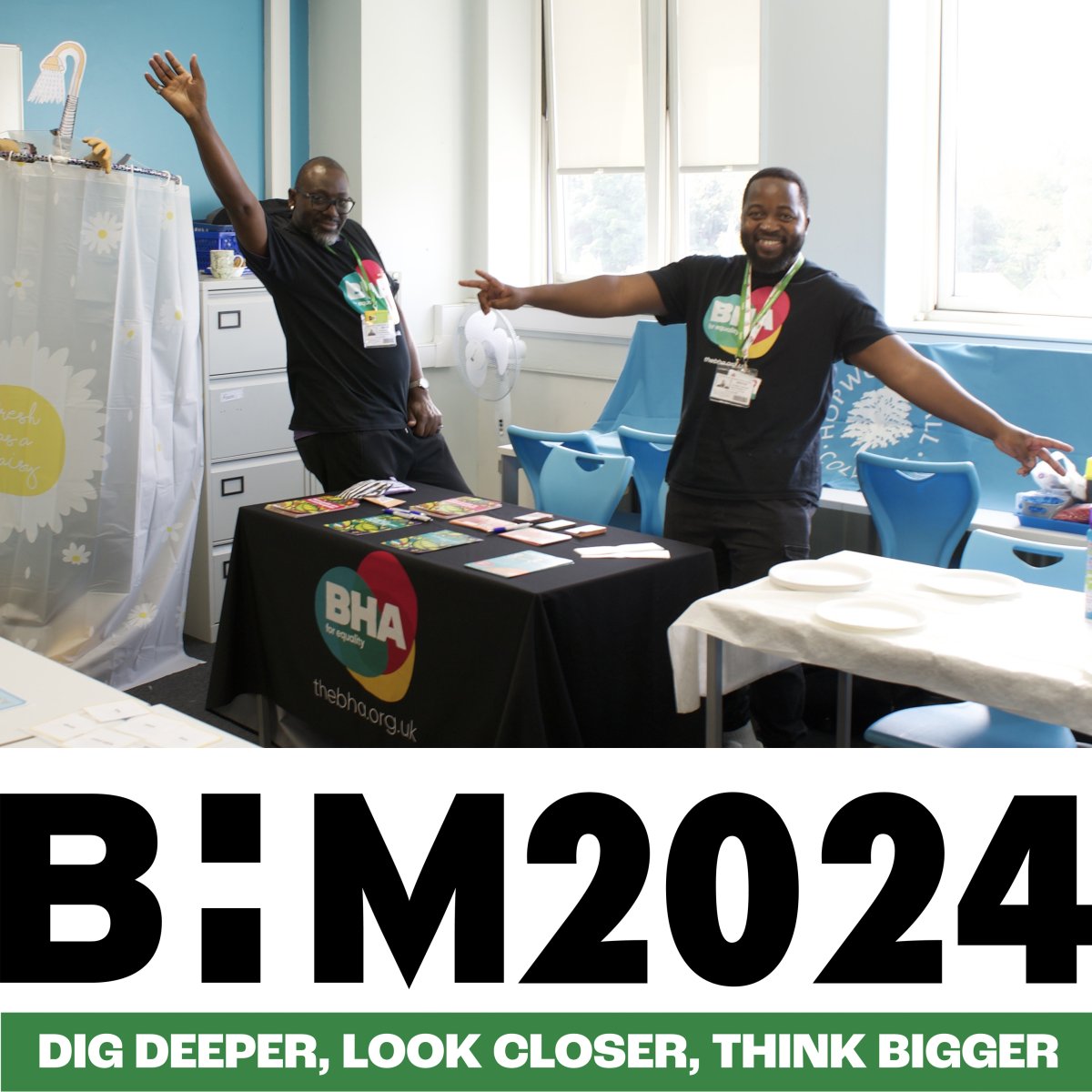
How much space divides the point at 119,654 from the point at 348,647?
154 centimetres

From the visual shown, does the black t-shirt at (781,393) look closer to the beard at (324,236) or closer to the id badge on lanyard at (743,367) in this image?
the id badge on lanyard at (743,367)

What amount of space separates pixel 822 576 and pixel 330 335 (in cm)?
188

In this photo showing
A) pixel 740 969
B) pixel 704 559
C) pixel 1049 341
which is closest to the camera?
pixel 740 969

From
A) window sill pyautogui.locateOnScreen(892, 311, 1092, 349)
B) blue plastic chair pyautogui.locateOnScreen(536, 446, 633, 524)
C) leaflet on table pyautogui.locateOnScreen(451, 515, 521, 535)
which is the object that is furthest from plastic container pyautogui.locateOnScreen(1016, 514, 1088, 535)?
leaflet on table pyautogui.locateOnScreen(451, 515, 521, 535)

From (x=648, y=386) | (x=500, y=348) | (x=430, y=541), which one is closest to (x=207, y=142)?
(x=430, y=541)

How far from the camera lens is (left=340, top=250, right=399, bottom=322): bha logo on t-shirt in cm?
414

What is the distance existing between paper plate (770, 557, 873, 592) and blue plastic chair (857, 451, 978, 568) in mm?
1095

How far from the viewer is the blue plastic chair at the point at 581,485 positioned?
4309 mm

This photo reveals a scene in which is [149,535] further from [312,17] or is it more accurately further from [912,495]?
[312,17]

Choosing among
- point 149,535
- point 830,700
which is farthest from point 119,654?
point 830,700

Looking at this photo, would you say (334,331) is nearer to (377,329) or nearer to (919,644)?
(377,329)

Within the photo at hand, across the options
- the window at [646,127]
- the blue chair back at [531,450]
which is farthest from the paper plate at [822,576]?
the window at [646,127]

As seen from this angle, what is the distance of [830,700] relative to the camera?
14.2 feet

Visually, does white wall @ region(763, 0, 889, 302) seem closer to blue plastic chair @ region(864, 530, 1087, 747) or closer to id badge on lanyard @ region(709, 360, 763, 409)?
id badge on lanyard @ region(709, 360, 763, 409)
